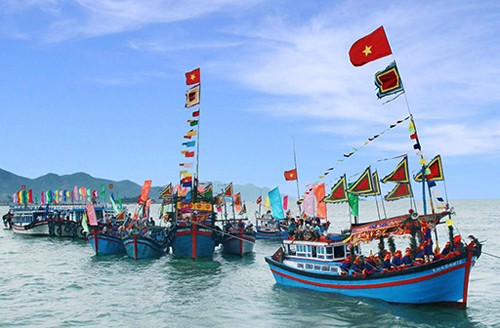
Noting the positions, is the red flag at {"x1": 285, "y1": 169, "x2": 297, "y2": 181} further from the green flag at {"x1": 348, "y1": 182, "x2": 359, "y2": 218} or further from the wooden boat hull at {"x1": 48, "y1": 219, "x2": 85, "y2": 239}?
the wooden boat hull at {"x1": 48, "y1": 219, "x2": 85, "y2": 239}

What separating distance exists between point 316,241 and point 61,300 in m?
15.4

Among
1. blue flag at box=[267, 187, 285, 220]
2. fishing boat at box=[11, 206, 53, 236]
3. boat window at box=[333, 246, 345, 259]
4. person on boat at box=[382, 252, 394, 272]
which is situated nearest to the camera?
person on boat at box=[382, 252, 394, 272]

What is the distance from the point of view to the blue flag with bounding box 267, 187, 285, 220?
39306 mm

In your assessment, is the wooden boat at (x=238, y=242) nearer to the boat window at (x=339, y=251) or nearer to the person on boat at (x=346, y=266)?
the boat window at (x=339, y=251)

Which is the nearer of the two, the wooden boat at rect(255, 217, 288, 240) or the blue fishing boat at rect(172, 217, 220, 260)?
the blue fishing boat at rect(172, 217, 220, 260)

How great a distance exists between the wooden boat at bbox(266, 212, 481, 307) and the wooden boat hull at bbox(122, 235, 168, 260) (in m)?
17.9

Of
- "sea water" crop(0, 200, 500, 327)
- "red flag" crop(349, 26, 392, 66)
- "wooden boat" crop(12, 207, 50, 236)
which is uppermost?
"red flag" crop(349, 26, 392, 66)

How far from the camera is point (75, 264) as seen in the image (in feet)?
148

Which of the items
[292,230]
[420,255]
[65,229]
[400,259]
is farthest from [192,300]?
[65,229]

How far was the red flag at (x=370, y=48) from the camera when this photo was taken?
24.8m

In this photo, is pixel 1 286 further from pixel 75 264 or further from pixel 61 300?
pixel 75 264

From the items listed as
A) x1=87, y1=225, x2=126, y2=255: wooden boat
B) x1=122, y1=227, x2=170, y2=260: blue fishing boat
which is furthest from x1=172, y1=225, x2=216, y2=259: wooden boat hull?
x1=87, y1=225, x2=126, y2=255: wooden boat

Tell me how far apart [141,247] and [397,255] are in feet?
87.7

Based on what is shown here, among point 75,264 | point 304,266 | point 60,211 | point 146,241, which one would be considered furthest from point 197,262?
point 60,211
